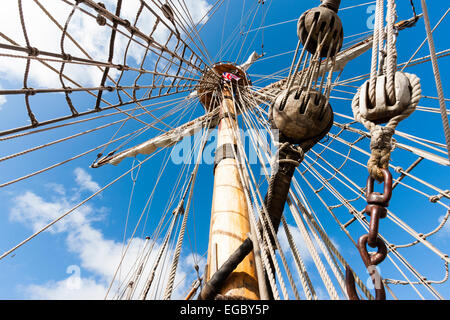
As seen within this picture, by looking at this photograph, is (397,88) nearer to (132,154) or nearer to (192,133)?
(192,133)

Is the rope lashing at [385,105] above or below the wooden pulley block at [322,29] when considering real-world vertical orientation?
below

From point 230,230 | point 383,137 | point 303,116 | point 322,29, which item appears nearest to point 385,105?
point 383,137

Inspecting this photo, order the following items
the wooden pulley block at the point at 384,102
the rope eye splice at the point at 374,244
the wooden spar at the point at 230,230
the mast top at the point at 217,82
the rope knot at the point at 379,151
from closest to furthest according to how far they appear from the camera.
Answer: the rope eye splice at the point at 374,244 → the rope knot at the point at 379,151 → the wooden pulley block at the point at 384,102 → the wooden spar at the point at 230,230 → the mast top at the point at 217,82

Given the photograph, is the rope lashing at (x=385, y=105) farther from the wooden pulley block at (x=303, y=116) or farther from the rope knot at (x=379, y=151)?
the wooden pulley block at (x=303, y=116)

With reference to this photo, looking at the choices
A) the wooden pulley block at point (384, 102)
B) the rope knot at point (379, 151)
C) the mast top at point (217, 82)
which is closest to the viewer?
the rope knot at point (379, 151)

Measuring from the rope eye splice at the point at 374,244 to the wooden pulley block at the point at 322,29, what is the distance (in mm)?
1132

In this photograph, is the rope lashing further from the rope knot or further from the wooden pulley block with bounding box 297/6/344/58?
the wooden pulley block with bounding box 297/6/344/58

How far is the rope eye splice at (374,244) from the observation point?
0.73 metres

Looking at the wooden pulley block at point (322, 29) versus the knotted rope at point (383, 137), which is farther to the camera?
the wooden pulley block at point (322, 29)

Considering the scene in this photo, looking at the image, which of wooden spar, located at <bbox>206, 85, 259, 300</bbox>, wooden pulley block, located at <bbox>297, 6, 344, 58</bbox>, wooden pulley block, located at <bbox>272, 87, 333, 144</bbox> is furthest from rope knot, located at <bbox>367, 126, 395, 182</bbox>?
wooden spar, located at <bbox>206, 85, 259, 300</bbox>

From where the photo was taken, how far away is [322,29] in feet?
5.17

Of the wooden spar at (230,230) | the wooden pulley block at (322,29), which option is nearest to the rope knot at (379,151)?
the wooden pulley block at (322,29)
